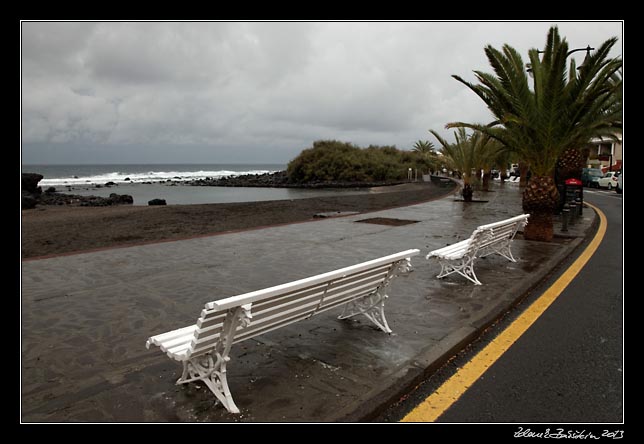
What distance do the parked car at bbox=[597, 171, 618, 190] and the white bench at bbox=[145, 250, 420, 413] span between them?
40675 millimetres

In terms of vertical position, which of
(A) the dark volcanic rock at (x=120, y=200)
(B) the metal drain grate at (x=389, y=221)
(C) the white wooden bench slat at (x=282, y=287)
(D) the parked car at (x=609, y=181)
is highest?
(D) the parked car at (x=609, y=181)

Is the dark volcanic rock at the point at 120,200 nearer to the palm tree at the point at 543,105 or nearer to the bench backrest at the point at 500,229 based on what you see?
the palm tree at the point at 543,105

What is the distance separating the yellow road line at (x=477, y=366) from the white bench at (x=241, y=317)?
43.3 inches

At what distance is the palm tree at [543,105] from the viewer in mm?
9117

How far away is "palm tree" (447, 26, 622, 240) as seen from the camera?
359 inches

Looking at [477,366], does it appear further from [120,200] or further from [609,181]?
[609,181]

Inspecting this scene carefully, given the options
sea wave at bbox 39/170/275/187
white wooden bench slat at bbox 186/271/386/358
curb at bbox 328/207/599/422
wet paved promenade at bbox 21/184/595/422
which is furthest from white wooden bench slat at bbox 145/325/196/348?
sea wave at bbox 39/170/275/187

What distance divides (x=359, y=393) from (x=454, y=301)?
2568 mm

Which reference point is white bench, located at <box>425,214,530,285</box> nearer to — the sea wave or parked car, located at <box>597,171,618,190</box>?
parked car, located at <box>597,171,618,190</box>

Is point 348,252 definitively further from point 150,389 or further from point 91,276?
point 150,389

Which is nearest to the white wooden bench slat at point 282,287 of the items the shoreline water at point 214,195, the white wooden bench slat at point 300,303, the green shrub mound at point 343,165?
the white wooden bench slat at point 300,303

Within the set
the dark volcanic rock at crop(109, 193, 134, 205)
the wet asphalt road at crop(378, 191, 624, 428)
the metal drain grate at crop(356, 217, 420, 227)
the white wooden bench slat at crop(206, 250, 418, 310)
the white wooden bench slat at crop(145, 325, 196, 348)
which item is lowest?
the wet asphalt road at crop(378, 191, 624, 428)

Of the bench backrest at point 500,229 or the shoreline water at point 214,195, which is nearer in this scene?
the bench backrest at point 500,229

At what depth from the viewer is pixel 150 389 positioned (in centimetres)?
322
